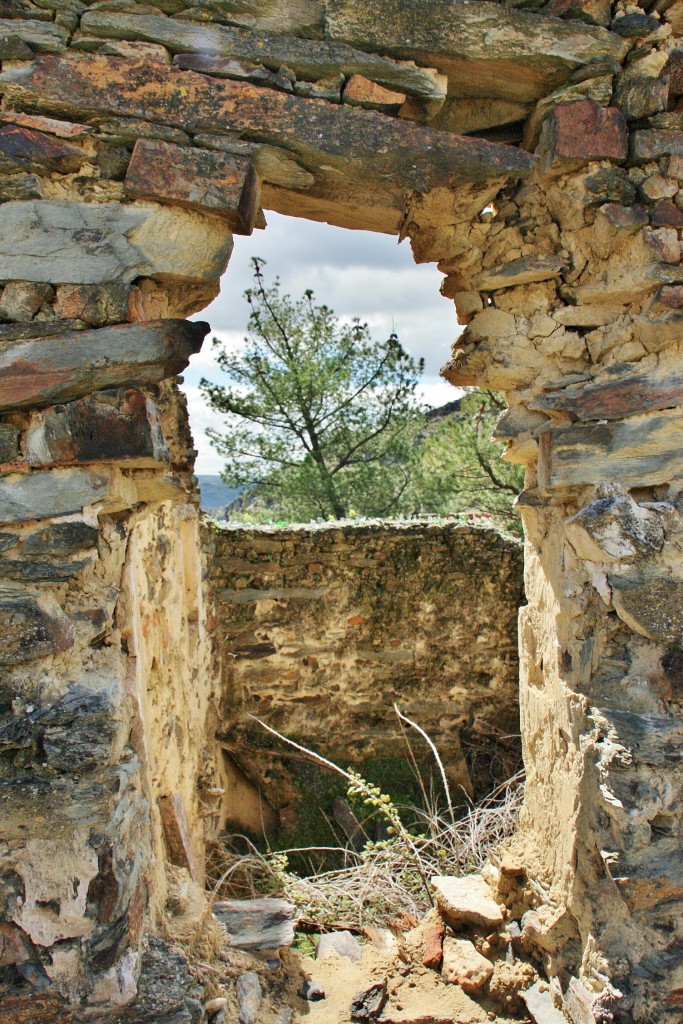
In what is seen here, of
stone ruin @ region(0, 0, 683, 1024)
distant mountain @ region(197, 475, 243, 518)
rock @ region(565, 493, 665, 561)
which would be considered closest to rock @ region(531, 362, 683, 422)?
stone ruin @ region(0, 0, 683, 1024)

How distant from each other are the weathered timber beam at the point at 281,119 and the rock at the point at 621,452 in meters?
0.90

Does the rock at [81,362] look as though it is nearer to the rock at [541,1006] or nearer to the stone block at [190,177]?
the stone block at [190,177]

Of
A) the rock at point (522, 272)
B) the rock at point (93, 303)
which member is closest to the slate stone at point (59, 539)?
the rock at point (93, 303)

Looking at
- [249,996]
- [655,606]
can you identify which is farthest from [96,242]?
[249,996]

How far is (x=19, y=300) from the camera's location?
2.01 m

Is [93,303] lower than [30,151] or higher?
lower

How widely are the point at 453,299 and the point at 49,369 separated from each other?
5.04 ft

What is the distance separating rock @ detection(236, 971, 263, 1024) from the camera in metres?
2.38

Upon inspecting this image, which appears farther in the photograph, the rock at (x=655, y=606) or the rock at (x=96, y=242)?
the rock at (x=655, y=606)

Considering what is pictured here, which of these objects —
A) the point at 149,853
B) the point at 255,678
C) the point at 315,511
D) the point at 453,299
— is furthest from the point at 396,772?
the point at 315,511

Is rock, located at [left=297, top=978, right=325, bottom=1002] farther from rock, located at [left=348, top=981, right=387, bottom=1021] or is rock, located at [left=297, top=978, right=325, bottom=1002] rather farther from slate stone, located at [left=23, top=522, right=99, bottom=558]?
slate stone, located at [left=23, top=522, right=99, bottom=558]

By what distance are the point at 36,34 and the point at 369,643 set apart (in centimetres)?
406

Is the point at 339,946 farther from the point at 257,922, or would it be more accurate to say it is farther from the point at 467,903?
the point at 467,903

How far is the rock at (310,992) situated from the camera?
2.76 m
